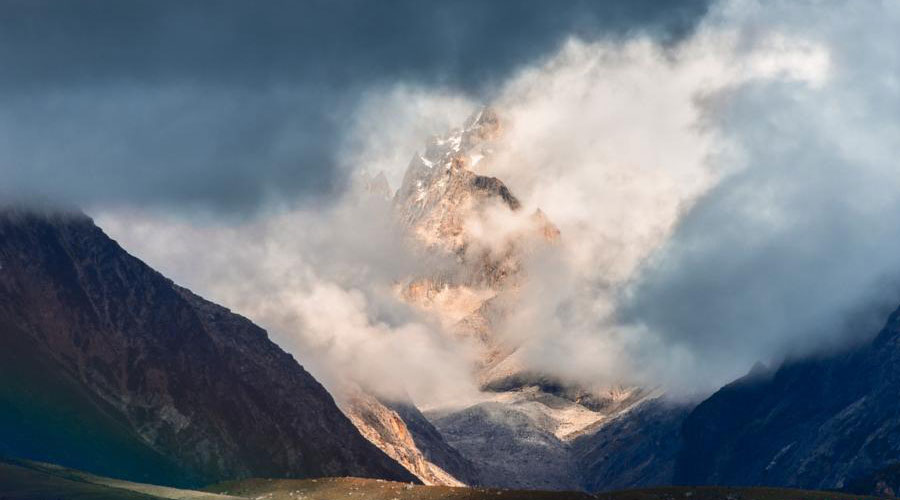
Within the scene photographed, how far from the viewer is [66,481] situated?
199750 mm

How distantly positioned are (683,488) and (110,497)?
8191 cm

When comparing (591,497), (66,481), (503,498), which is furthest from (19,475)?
(591,497)

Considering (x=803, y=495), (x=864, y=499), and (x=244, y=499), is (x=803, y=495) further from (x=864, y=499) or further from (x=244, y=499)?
(x=244, y=499)

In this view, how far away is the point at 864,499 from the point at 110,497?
10510 cm

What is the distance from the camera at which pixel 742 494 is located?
601 ft

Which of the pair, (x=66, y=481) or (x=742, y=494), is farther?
(x=66, y=481)

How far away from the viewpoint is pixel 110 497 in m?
182

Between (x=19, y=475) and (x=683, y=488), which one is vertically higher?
(x=19, y=475)

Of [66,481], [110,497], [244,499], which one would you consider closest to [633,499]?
[244,499]

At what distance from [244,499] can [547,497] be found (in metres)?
45.0

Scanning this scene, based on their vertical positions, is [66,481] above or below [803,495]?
above

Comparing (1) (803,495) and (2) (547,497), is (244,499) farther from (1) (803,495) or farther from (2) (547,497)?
(1) (803,495)

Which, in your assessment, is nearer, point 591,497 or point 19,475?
point 591,497

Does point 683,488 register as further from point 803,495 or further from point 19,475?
point 19,475
